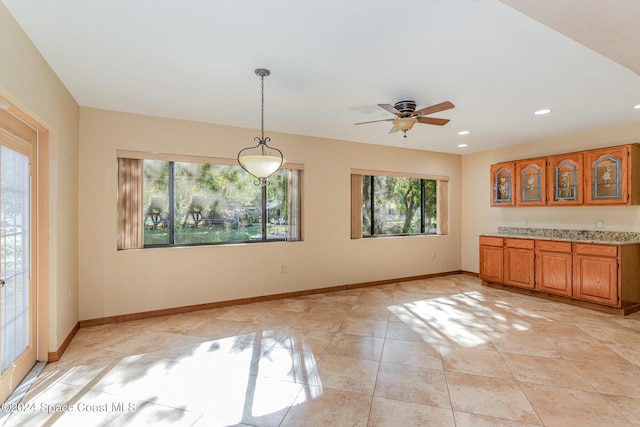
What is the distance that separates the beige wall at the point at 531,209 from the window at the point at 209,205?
3734 mm

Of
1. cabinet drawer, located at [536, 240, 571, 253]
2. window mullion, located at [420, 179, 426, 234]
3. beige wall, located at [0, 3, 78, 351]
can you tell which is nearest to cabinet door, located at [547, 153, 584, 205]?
cabinet drawer, located at [536, 240, 571, 253]

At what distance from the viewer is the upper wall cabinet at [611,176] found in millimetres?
4195

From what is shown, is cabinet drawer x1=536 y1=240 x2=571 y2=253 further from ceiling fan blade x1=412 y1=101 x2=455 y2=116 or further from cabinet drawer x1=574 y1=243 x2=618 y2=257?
ceiling fan blade x1=412 y1=101 x2=455 y2=116

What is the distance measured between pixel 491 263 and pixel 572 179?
5.84 ft

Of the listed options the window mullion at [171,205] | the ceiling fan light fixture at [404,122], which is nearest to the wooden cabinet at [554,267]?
the ceiling fan light fixture at [404,122]

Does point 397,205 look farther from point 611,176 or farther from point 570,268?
point 611,176

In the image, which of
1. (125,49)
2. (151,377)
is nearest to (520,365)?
(151,377)

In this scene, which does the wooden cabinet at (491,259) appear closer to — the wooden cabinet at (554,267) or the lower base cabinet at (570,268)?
the lower base cabinet at (570,268)

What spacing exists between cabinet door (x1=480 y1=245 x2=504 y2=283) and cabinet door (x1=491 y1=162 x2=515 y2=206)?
0.85 m

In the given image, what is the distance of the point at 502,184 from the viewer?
5.74m

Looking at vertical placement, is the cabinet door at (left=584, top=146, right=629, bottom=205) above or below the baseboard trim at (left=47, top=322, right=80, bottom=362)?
above

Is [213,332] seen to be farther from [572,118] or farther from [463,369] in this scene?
[572,118]

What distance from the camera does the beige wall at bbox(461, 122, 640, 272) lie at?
14.6ft

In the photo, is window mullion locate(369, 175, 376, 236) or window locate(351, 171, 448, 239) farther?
window mullion locate(369, 175, 376, 236)
